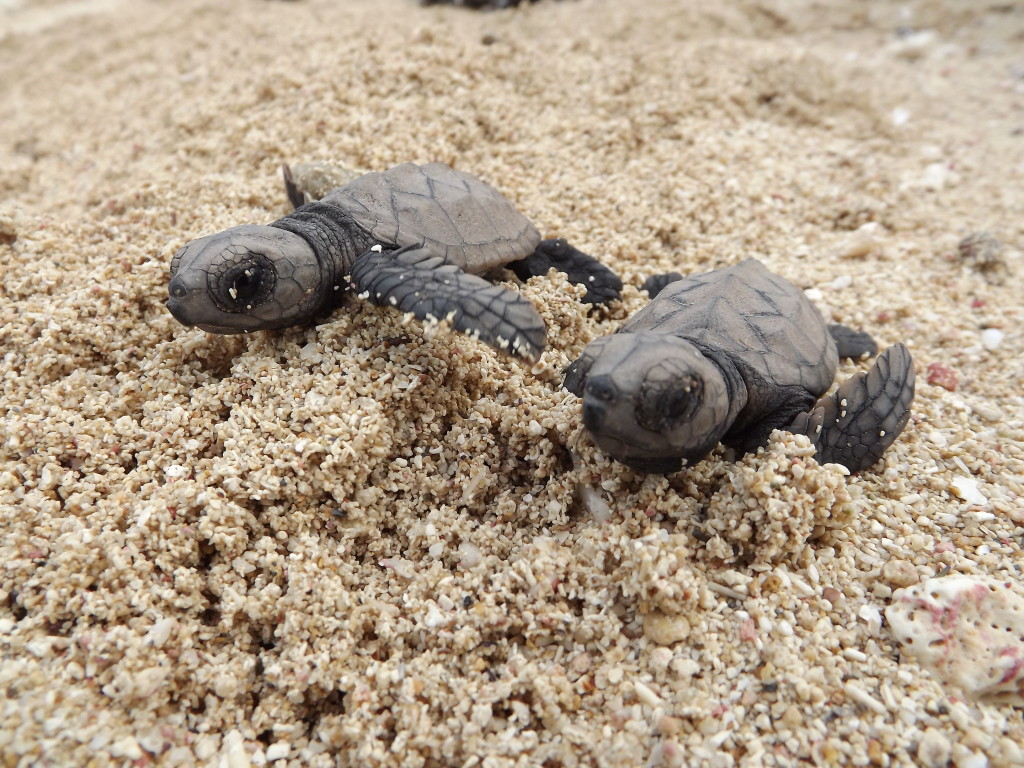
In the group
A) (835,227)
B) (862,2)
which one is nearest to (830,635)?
(835,227)

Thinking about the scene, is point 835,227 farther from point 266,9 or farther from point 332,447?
point 266,9

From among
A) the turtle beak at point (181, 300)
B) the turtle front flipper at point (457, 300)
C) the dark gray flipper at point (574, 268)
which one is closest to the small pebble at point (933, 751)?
the turtle front flipper at point (457, 300)

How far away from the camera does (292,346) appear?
2404 mm

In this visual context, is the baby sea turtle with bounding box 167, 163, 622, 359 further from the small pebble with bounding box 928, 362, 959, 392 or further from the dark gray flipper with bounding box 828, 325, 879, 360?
the small pebble with bounding box 928, 362, 959, 392

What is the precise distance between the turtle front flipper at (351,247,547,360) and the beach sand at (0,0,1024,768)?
207 millimetres

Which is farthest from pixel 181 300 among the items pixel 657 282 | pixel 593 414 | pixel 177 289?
pixel 657 282

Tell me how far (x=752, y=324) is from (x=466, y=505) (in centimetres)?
119

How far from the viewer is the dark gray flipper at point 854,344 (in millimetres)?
2832

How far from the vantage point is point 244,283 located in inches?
86.4

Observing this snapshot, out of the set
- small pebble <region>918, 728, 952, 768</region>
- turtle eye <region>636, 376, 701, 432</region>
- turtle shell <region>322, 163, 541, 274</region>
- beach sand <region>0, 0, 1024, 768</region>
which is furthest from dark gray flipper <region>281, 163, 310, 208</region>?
small pebble <region>918, 728, 952, 768</region>

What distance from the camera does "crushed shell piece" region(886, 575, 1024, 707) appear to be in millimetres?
1677

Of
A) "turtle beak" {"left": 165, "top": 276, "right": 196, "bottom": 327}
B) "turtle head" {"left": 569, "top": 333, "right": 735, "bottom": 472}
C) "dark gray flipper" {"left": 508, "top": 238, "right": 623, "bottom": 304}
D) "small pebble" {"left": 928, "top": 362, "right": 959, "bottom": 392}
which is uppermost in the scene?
"turtle beak" {"left": 165, "top": 276, "right": 196, "bottom": 327}

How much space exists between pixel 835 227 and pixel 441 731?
3342 mm

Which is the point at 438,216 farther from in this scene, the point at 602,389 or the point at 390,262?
the point at 602,389
